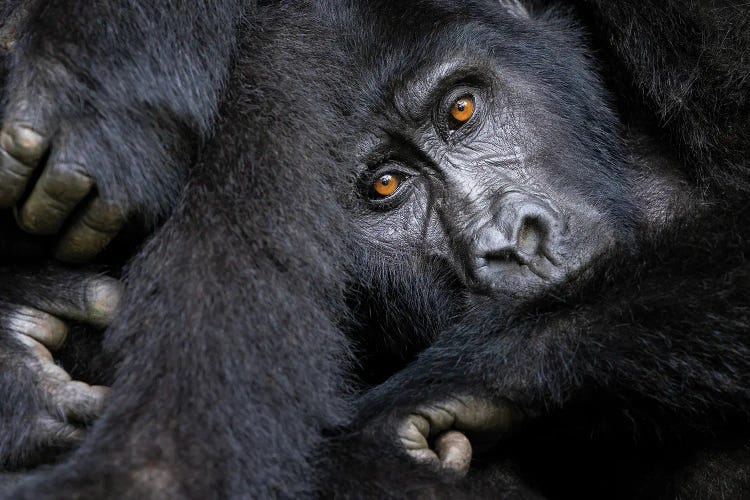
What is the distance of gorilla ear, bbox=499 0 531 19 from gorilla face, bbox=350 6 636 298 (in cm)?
18

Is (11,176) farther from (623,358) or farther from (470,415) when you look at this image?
(623,358)

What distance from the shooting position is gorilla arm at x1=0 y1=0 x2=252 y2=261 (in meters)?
2.30

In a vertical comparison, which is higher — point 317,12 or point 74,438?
point 317,12

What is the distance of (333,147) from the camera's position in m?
2.81

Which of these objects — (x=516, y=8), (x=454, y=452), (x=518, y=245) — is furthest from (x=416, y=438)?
(x=516, y=8)

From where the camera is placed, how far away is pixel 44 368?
2.42 meters

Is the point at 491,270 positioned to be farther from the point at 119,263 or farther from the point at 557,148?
the point at 119,263

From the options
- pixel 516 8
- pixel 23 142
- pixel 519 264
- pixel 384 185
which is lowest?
pixel 519 264

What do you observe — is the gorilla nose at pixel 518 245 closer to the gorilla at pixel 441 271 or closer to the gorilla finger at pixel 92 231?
the gorilla at pixel 441 271

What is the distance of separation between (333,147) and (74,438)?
1.03 metres

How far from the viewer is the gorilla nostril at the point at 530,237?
2762 mm

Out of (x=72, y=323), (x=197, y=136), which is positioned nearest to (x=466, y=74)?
(x=197, y=136)

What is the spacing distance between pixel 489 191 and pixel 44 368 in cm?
130

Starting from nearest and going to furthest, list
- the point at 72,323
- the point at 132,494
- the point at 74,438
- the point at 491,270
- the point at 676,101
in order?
the point at 132,494, the point at 74,438, the point at 72,323, the point at 491,270, the point at 676,101
